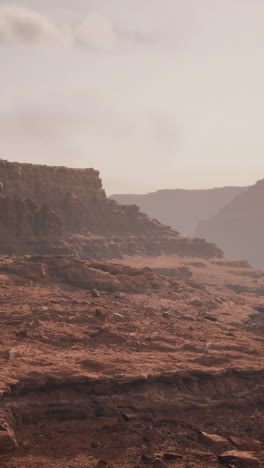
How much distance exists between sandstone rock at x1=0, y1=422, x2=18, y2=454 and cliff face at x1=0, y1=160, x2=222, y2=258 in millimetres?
43841

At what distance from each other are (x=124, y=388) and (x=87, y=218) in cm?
6216

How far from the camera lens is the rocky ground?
10.6m

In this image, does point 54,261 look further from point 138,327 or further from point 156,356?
point 156,356

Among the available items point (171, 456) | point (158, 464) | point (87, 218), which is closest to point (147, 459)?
point (158, 464)

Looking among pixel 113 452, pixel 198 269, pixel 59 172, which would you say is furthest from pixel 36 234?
pixel 113 452

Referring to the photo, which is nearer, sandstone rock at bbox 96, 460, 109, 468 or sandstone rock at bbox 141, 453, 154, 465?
sandstone rock at bbox 96, 460, 109, 468

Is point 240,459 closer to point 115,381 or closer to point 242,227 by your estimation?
point 115,381

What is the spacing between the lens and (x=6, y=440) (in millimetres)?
9984

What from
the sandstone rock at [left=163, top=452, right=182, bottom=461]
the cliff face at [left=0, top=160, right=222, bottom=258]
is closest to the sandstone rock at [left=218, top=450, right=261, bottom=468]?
the sandstone rock at [left=163, top=452, right=182, bottom=461]

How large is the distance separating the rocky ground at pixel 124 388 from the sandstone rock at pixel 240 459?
2cm

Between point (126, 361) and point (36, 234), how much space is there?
4106 cm

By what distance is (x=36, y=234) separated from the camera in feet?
176

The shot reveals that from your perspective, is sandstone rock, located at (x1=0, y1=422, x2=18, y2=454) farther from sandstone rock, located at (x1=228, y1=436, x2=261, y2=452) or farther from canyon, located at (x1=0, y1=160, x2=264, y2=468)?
sandstone rock, located at (x1=228, y1=436, x2=261, y2=452)

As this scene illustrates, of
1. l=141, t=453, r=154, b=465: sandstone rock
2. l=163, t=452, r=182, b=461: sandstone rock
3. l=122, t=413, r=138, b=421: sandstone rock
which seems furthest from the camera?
l=122, t=413, r=138, b=421: sandstone rock
